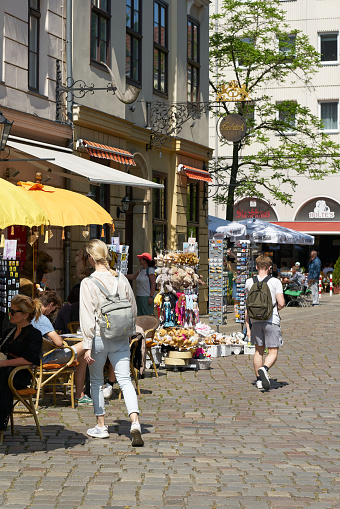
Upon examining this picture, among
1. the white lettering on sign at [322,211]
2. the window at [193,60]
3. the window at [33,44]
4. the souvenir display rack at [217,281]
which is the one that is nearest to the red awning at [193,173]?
the window at [193,60]

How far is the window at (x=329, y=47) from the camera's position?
139ft

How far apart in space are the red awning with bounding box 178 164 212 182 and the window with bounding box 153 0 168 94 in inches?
78.2

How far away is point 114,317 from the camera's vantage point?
26.6 feet

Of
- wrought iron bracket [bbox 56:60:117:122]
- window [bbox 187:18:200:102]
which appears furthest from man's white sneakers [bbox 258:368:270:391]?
window [bbox 187:18:200:102]

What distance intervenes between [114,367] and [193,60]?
1733 centimetres

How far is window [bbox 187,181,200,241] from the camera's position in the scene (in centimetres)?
2447

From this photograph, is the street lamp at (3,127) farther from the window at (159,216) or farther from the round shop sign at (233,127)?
the round shop sign at (233,127)

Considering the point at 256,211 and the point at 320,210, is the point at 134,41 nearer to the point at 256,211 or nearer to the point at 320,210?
the point at 320,210

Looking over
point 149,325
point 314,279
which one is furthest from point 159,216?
point 149,325

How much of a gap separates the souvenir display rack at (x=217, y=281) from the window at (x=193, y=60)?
6.42 m

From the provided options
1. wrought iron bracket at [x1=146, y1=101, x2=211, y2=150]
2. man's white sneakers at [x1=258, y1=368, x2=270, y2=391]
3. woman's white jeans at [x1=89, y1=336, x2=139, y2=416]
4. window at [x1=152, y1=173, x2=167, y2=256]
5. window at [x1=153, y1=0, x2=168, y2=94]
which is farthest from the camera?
window at [x1=152, y1=173, x2=167, y2=256]

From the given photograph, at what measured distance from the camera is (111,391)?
10711 mm

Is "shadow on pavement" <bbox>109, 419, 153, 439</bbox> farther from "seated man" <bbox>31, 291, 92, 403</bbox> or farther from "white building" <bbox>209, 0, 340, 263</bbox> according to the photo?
"white building" <bbox>209, 0, 340, 263</bbox>

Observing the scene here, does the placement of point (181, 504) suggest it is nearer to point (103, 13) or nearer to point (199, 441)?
point (199, 441)
